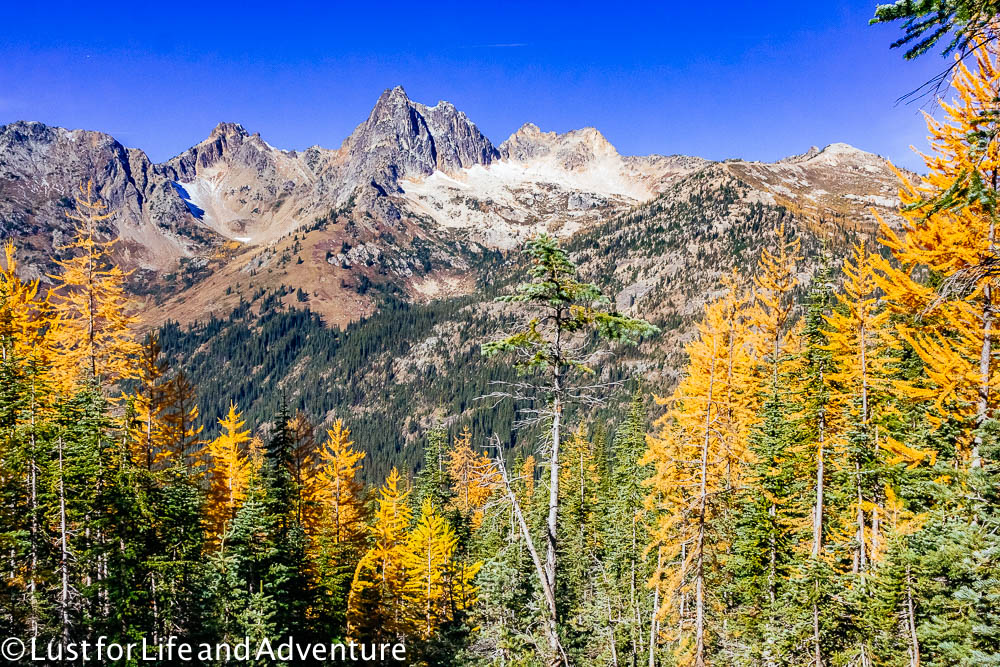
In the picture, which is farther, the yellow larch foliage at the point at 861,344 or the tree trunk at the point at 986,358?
the yellow larch foliage at the point at 861,344

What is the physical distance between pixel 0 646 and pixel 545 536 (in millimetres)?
17749

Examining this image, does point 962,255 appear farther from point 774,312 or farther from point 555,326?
point 774,312

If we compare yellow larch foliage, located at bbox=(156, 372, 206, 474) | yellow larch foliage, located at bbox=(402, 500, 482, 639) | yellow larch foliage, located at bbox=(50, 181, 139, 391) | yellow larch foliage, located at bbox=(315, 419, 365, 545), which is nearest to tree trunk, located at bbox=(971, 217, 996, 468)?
yellow larch foliage, located at bbox=(402, 500, 482, 639)

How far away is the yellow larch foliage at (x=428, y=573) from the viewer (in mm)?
35000

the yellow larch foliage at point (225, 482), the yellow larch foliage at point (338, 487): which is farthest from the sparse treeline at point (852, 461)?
the yellow larch foliage at point (225, 482)

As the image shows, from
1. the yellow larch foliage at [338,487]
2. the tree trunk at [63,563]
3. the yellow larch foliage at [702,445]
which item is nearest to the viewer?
the tree trunk at [63,563]

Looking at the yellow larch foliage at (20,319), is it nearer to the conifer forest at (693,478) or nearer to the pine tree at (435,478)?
the conifer forest at (693,478)

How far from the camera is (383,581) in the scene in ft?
114

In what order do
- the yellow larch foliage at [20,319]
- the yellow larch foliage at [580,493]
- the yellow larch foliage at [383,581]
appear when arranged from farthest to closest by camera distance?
the yellow larch foliage at [580,493] < the yellow larch foliage at [383,581] < the yellow larch foliage at [20,319]

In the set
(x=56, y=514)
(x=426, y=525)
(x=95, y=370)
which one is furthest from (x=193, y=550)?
(x=426, y=525)

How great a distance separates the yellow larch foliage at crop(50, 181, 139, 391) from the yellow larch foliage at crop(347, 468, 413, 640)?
16.2 meters

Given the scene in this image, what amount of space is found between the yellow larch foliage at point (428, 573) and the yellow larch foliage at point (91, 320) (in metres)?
20.0

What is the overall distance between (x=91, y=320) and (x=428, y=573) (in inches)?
984

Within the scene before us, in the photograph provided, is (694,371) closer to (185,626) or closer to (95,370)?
(185,626)
